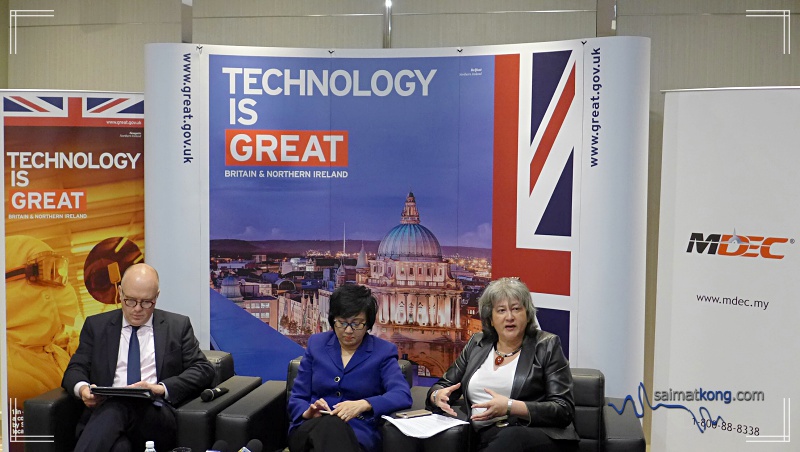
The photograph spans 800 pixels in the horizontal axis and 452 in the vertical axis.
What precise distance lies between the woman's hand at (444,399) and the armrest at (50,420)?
1.78 meters

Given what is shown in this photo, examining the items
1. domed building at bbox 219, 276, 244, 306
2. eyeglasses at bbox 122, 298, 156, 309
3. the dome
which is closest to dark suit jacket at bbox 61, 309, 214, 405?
eyeglasses at bbox 122, 298, 156, 309

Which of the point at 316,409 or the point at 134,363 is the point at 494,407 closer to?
the point at 316,409

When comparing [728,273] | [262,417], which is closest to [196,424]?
[262,417]

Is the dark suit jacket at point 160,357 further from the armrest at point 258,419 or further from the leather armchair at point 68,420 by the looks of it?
the armrest at point 258,419

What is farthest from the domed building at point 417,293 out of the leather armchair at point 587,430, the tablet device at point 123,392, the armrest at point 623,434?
the tablet device at point 123,392

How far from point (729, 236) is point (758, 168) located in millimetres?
423

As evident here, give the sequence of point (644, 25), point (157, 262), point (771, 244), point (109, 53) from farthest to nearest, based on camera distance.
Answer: point (109, 53)
point (644, 25)
point (157, 262)
point (771, 244)

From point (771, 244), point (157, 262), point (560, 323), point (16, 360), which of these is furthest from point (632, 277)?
point (16, 360)

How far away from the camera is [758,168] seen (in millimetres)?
4484

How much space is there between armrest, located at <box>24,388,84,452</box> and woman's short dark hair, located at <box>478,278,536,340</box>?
207cm

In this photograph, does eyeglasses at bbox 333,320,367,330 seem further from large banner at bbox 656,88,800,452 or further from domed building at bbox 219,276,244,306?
large banner at bbox 656,88,800,452

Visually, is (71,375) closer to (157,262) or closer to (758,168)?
(157,262)

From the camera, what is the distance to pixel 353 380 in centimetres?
371

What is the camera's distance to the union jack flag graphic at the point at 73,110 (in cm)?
479
